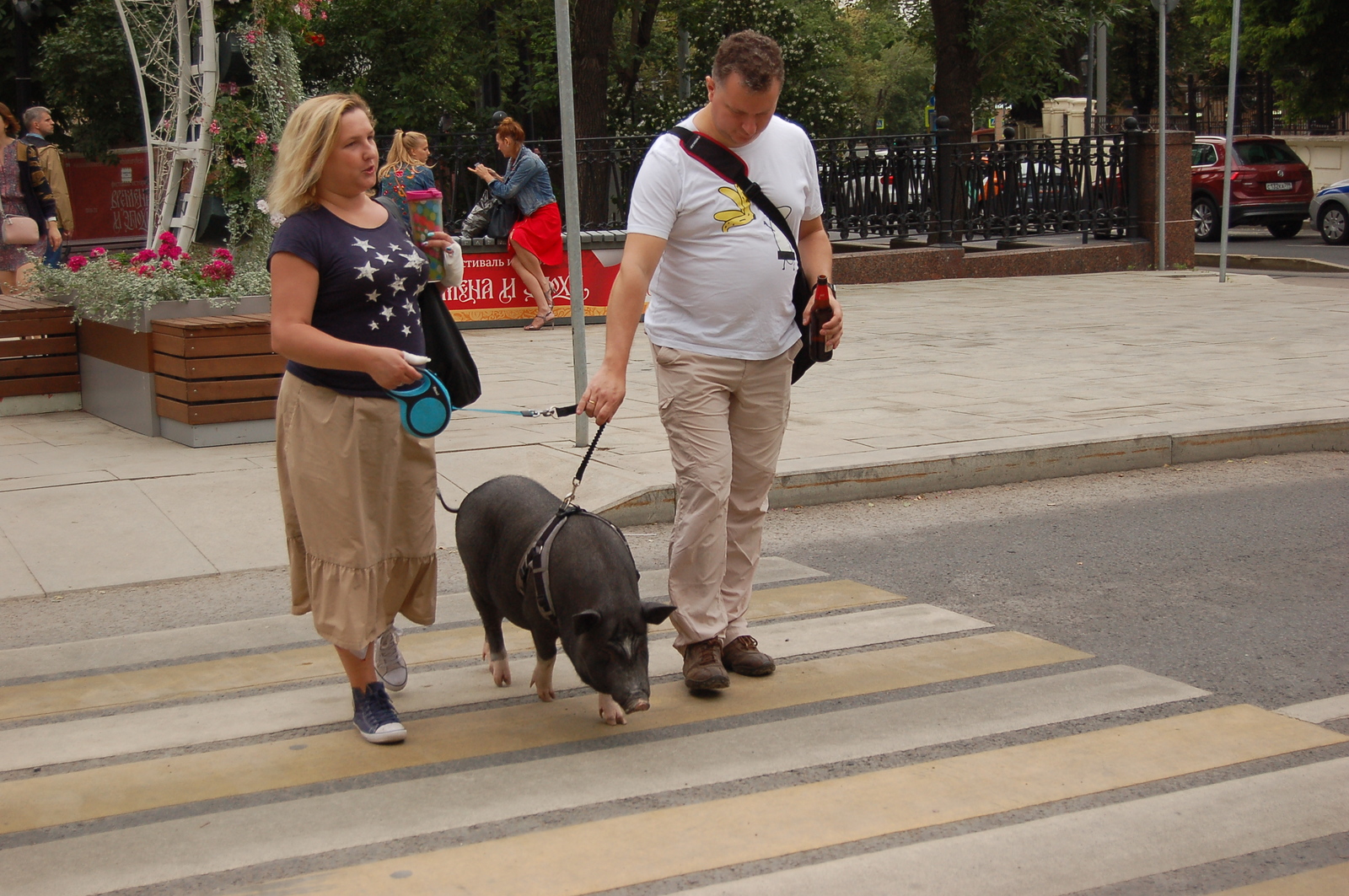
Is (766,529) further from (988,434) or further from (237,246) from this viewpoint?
(237,246)

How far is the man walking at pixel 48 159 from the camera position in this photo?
41.2ft

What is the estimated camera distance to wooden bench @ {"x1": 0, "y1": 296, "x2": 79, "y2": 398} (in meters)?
9.09

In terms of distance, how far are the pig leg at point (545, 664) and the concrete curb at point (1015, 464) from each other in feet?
7.80

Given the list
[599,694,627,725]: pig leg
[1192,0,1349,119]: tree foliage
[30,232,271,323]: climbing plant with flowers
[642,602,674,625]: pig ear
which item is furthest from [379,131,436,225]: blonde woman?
[1192,0,1349,119]: tree foliage

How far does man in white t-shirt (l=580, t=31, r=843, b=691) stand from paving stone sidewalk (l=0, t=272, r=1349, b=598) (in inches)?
90.1

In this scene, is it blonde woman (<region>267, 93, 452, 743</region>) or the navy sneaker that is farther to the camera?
the navy sneaker

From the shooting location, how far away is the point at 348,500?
3768 millimetres

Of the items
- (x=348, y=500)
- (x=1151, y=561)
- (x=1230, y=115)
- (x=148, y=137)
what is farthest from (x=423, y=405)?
(x=1230, y=115)

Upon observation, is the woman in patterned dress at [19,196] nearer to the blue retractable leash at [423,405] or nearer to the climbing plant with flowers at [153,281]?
the climbing plant with flowers at [153,281]

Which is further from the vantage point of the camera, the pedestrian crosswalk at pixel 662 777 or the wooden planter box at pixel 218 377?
the wooden planter box at pixel 218 377

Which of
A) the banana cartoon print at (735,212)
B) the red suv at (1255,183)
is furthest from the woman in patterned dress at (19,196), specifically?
the red suv at (1255,183)

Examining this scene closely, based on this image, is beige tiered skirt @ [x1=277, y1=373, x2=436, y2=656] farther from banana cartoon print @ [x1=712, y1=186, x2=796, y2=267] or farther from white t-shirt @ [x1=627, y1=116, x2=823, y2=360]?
banana cartoon print @ [x1=712, y1=186, x2=796, y2=267]

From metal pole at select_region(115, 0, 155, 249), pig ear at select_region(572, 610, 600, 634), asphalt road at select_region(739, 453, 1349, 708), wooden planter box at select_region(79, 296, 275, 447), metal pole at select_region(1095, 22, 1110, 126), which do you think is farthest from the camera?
metal pole at select_region(1095, 22, 1110, 126)

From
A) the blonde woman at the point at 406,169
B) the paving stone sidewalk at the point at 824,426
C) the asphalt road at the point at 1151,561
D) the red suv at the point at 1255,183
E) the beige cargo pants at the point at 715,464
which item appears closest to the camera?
the beige cargo pants at the point at 715,464
